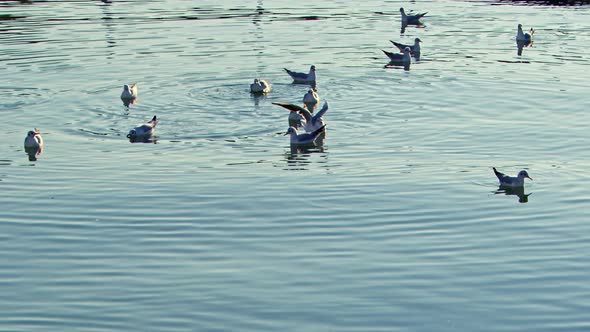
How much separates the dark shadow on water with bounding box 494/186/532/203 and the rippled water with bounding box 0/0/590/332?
0.22 feet

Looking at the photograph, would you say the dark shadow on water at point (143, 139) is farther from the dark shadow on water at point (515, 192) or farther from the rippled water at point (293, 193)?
the dark shadow on water at point (515, 192)

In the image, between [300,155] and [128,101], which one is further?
[128,101]

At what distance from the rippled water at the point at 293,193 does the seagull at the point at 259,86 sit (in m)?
0.39

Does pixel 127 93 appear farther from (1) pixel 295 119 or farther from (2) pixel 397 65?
(2) pixel 397 65

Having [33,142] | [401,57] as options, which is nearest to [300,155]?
[33,142]

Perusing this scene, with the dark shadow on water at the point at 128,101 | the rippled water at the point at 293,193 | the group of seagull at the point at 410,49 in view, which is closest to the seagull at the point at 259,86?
the rippled water at the point at 293,193

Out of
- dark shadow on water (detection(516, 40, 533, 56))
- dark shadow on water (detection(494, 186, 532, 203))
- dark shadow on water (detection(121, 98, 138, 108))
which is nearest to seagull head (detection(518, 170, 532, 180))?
dark shadow on water (detection(494, 186, 532, 203))

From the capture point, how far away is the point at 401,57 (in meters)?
40.6

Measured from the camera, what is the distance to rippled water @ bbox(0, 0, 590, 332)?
1611 centimetres

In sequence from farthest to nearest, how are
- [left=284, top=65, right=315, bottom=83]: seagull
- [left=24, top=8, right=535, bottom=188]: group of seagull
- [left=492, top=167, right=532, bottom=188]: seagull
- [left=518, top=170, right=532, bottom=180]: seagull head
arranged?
1. [left=284, top=65, right=315, bottom=83]: seagull
2. [left=24, top=8, right=535, bottom=188]: group of seagull
3. [left=518, top=170, right=532, bottom=180]: seagull head
4. [left=492, top=167, right=532, bottom=188]: seagull

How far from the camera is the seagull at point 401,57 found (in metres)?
40.4

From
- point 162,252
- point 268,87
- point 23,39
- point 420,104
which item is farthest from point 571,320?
point 23,39

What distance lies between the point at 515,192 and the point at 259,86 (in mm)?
12934

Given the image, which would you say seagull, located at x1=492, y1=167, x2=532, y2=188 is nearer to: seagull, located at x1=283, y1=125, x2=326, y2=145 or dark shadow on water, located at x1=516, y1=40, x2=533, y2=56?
seagull, located at x1=283, y1=125, x2=326, y2=145
